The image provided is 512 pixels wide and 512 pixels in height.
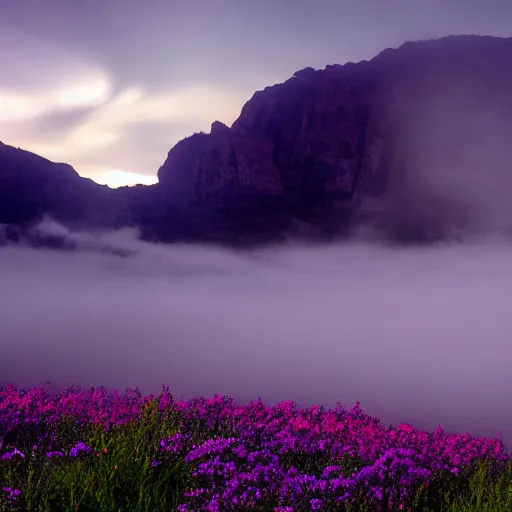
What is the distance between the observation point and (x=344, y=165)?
68.4 metres

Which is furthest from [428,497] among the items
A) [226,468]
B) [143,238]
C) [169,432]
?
[143,238]

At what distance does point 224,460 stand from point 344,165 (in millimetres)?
63696

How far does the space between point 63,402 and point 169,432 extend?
10.00ft

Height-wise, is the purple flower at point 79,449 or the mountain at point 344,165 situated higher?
the mountain at point 344,165

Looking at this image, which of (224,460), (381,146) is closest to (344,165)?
(381,146)

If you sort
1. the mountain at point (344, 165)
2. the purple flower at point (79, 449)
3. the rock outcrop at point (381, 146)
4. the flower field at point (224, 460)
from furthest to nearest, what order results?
the mountain at point (344, 165) → the rock outcrop at point (381, 146) → the purple flower at point (79, 449) → the flower field at point (224, 460)

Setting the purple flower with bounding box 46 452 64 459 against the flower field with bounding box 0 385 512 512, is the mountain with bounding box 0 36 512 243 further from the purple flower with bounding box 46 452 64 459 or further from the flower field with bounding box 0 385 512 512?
the purple flower with bounding box 46 452 64 459

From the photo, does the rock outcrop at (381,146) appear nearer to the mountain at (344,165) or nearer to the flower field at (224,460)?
the mountain at (344,165)

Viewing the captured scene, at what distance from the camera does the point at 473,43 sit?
77438 millimetres

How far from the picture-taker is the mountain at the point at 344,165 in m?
62.5

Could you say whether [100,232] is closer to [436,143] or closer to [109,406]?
[436,143]

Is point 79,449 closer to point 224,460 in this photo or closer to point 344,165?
point 224,460

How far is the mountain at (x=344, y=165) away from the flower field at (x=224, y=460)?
51.7m

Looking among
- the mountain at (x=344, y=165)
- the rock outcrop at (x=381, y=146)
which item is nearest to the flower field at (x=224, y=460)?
the mountain at (x=344, y=165)
